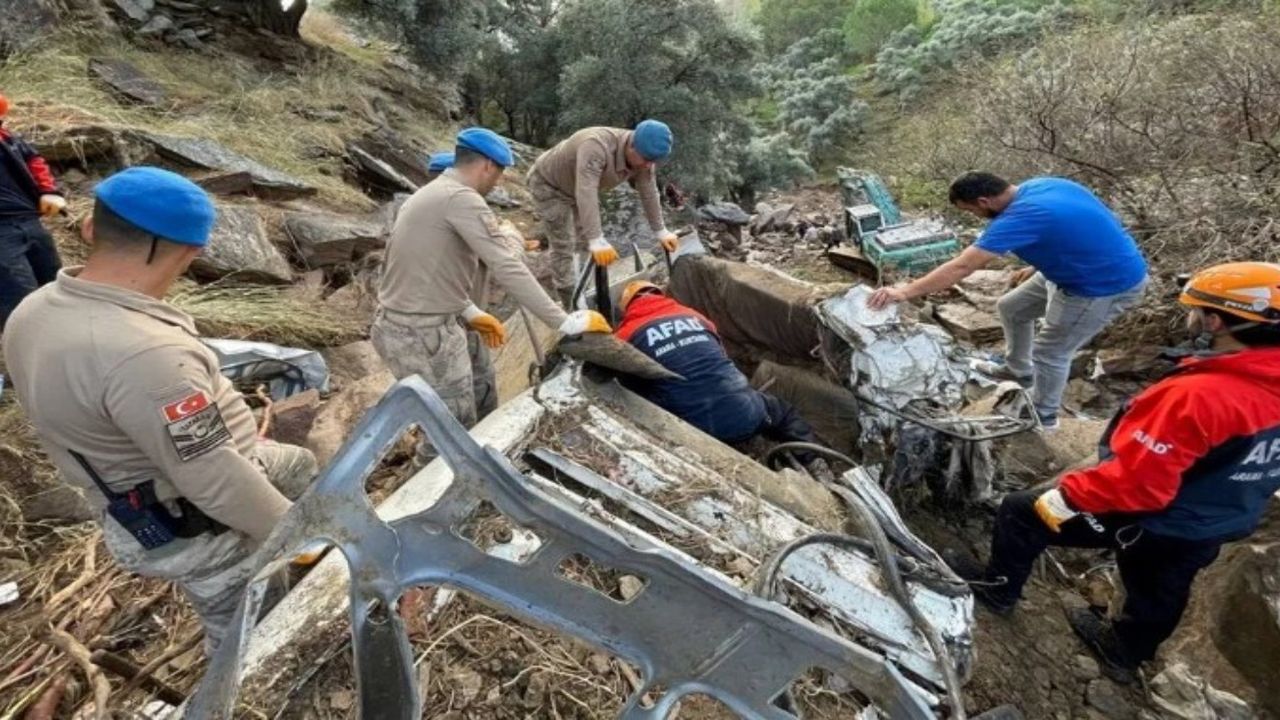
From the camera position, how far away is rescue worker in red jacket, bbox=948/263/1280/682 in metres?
2.11

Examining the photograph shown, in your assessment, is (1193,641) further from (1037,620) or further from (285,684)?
(285,684)

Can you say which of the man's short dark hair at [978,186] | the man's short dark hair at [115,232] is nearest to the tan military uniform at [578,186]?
the man's short dark hair at [978,186]

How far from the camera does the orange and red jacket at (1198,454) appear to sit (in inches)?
83.0

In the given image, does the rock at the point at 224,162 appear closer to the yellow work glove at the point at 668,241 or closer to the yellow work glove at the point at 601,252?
the yellow work glove at the point at 601,252

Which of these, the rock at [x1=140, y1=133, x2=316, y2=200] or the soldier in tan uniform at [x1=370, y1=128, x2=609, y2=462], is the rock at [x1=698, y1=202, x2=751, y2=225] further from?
the soldier in tan uniform at [x1=370, y1=128, x2=609, y2=462]

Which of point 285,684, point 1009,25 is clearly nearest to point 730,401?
point 285,684

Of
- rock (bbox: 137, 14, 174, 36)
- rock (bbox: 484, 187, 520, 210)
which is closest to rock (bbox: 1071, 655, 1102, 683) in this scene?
rock (bbox: 484, 187, 520, 210)

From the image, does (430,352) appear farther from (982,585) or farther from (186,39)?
(186,39)

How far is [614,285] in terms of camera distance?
13.9ft

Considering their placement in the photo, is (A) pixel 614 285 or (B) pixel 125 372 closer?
(B) pixel 125 372

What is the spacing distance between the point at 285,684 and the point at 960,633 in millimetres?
1920

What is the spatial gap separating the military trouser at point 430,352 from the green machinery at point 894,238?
5.09 m

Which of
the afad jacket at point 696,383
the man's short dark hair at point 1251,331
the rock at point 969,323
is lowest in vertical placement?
the rock at point 969,323

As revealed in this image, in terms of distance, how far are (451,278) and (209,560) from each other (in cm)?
159
